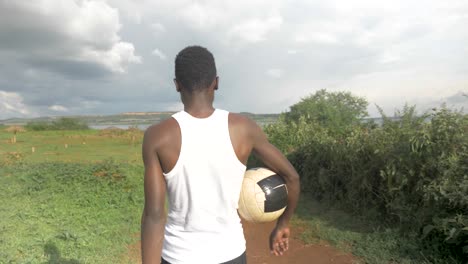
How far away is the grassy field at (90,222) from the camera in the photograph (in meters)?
5.83

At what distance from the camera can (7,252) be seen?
584cm

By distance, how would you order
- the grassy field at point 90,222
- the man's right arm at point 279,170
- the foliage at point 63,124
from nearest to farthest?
the man's right arm at point 279,170 → the grassy field at point 90,222 → the foliage at point 63,124

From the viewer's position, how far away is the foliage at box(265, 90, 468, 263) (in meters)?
5.11

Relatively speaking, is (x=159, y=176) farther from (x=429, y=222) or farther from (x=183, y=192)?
(x=429, y=222)

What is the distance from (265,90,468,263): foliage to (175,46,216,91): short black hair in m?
4.35

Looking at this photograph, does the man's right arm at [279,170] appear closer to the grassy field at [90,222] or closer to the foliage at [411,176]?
the foliage at [411,176]

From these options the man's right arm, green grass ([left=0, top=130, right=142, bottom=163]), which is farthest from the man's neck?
green grass ([left=0, top=130, right=142, bottom=163])

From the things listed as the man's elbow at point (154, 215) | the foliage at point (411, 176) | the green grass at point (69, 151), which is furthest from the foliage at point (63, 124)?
the man's elbow at point (154, 215)

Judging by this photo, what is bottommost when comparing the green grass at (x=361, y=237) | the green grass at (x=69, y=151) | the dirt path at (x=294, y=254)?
the dirt path at (x=294, y=254)

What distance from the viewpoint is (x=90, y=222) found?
7.68m

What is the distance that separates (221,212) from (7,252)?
5.57 metres

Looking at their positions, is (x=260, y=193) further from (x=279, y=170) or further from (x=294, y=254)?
(x=294, y=254)

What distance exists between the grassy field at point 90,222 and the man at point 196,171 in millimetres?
4347

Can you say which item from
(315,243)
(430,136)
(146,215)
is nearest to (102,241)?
(315,243)
